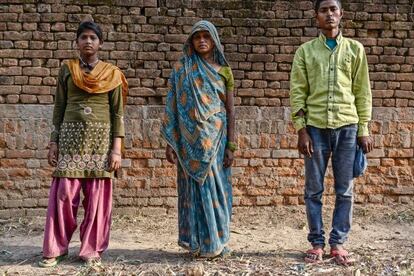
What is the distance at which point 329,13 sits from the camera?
3.39 m

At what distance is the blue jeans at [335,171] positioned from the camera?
11.3 feet

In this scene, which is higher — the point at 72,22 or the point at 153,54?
the point at 72,22

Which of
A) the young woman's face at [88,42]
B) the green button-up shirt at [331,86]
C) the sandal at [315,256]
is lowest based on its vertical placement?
the sandal at [315,256]

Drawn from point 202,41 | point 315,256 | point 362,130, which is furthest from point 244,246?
point 202,41

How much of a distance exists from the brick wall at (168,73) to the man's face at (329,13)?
5.70 feet

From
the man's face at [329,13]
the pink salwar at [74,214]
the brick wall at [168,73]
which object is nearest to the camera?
the man's face at [329,13]

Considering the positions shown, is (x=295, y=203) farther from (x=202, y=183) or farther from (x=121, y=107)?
(x=121, y=107)

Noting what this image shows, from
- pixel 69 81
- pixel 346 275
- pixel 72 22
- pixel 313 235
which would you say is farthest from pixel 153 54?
pixel 346 275

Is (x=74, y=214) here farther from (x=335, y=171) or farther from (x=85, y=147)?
(x=335, y=171)

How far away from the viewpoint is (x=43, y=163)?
505 centimetres

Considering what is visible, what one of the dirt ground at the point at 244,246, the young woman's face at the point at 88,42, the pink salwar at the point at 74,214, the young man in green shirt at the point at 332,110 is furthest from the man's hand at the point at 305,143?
the young woman's face at the point at 88,42

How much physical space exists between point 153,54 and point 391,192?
3053 mm

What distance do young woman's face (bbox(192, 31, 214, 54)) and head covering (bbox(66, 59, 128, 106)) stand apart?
25.5 inches

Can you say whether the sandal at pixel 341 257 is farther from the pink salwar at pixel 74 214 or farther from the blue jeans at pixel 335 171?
the pink salwar at pixel 74 214
